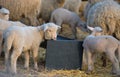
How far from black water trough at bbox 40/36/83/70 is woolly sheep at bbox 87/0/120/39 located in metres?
0.66

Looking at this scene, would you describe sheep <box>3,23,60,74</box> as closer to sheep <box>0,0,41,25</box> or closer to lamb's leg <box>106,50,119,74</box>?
lamb's leg <box>106,50,119,74</box>

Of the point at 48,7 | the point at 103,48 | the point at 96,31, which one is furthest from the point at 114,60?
the point at 48,7

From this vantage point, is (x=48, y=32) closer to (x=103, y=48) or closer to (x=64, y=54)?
(x=64, y=54)

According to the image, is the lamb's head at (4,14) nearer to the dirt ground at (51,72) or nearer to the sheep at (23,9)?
the sheep at (23,9)

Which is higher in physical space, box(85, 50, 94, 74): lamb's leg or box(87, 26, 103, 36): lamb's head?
box(87, 26, 103, 36): lamb's head

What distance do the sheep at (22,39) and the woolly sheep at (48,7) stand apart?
10.1ft

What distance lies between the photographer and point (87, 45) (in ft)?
24.6

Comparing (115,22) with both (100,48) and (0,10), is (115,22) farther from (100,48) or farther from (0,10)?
(0,10)

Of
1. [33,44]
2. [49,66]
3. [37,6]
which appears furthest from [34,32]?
[37,6]

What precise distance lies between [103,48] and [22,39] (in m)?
1.51

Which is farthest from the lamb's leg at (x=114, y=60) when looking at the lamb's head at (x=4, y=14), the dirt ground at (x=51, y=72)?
the lamb's head at (x=4, y=14)

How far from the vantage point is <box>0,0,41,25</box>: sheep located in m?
9.40

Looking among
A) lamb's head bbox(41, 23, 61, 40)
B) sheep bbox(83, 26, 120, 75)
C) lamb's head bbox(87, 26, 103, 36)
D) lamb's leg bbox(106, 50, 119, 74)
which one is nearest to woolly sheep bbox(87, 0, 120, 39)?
lamb's head bbox(87, 26, 103, 36)

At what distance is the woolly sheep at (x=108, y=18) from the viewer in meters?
7.96
